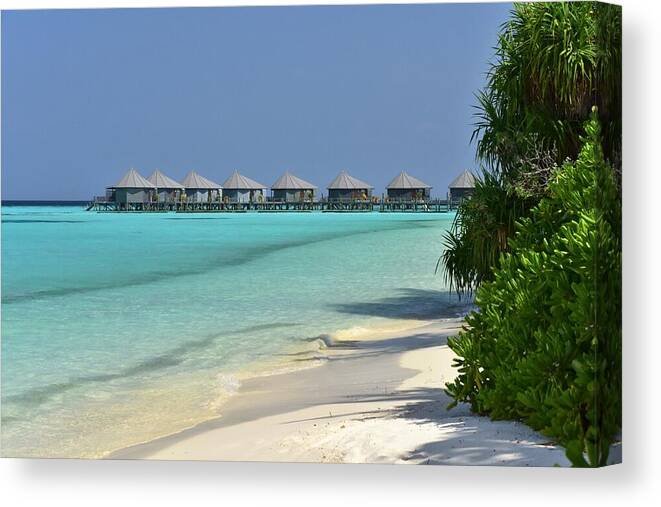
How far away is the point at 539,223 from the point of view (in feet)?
19.0

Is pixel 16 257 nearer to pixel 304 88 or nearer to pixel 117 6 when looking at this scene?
pixel 117 6

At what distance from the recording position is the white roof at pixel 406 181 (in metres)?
6.33

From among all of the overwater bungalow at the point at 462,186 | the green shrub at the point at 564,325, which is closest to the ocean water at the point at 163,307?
the overwater bungalow at the point at 462,186

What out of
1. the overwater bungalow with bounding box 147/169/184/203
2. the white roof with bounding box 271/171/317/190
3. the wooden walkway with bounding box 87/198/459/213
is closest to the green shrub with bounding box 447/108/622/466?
the wooden walkway with bounding box 87/198/459/213

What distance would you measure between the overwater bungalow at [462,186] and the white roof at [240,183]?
1.27 metres

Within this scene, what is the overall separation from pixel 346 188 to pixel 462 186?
0.81 meters

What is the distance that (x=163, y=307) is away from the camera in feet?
22.2

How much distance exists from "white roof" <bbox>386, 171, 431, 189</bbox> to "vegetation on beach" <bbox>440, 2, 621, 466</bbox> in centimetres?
36

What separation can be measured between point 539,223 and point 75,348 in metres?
3.15

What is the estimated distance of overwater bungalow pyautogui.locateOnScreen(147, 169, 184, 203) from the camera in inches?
253

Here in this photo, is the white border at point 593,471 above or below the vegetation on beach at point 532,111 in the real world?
below

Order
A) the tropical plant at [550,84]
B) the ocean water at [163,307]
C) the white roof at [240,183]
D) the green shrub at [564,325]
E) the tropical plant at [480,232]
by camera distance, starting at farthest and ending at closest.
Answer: the white roof at [240,183], the ocean water at [163,307], the tropical plant at [480,232], the tropical plant at [550,84], the green shrub at [564,325]

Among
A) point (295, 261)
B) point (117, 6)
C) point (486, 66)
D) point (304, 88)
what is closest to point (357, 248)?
point (295, 261)

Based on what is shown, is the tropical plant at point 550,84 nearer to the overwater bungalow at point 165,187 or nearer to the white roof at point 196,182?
the white roof at point 196,182
